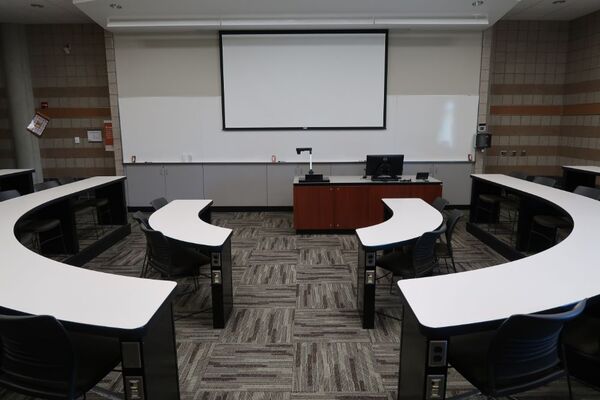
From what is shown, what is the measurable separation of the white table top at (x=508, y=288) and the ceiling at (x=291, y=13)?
4434 mm

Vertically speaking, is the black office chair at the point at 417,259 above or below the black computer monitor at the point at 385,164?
below

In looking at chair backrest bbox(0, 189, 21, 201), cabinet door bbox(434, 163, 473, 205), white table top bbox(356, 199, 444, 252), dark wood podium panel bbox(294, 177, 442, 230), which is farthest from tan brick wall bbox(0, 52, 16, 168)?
cabinet door bbox(434, 163, 473, 205)

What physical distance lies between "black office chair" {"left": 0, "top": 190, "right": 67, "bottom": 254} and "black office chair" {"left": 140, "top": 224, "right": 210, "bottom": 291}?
58.1 inches

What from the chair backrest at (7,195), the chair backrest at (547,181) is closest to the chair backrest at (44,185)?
the chair backrest at (7,195)

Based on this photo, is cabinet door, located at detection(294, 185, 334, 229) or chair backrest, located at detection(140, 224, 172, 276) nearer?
chair backrest, located at detection(140, 224, 172, 276)

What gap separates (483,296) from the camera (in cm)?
177

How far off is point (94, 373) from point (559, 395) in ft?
8.15

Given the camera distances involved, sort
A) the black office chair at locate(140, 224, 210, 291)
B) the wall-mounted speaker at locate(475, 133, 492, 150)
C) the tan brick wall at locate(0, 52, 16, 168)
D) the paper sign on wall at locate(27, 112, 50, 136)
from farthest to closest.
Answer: the tan brick wall at locate(0, 52, 16, 168) → the paper sign on wall at locate(27, 112, 50, 136) → the wall-mounted speaker at locate(475, 133, 492, 150) → the black office chair at locate(140, 224, 210, 291)

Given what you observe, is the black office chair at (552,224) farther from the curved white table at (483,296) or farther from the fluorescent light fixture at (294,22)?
the fluorescent light fixture at (294,22)

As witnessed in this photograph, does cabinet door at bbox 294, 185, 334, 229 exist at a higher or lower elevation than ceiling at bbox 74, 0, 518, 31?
lower

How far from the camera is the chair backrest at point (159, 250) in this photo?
290 cm

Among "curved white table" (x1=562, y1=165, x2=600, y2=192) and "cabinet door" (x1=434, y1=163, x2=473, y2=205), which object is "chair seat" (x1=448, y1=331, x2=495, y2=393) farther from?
"cabinet door" (x1=434, y1=163, x2=473, y2=205)

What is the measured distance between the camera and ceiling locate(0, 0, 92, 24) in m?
5.55

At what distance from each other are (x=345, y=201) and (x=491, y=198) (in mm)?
1947
